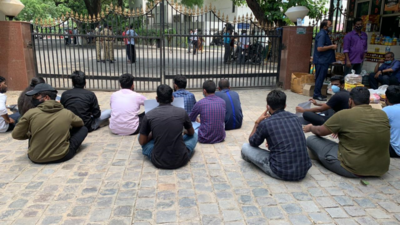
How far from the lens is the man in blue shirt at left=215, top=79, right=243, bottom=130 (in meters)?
5.70

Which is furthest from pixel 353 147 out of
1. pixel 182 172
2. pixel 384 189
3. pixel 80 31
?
pixel 80 31

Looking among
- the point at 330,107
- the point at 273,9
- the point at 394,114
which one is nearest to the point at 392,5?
the point at 273,9

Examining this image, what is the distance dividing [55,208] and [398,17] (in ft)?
35.8

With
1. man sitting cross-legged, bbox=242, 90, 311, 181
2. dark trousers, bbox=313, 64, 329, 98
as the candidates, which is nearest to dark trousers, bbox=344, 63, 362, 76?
dark trousers, bbox=313, 64, 329, 98

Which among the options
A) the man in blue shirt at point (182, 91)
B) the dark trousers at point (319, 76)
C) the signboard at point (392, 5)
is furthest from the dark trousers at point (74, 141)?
the signboard at point (392, 5)

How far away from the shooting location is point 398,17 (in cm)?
995

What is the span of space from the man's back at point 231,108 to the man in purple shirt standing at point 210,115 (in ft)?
1.67

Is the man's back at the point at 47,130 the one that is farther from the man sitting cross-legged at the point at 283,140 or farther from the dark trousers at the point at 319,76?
the dark trousers at the point at 319,76

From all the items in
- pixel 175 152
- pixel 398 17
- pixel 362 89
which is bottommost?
pixel 175 152

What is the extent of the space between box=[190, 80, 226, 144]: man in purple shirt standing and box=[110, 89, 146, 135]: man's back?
3.61ft

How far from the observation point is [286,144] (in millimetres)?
3740

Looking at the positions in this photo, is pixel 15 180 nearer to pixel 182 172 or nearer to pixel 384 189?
pixel 182 172

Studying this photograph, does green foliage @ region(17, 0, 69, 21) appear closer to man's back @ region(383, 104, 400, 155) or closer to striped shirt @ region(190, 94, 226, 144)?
striped shirt @ region(190, 94, 226, 144)

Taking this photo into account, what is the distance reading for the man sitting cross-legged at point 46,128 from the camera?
4.10 metres
